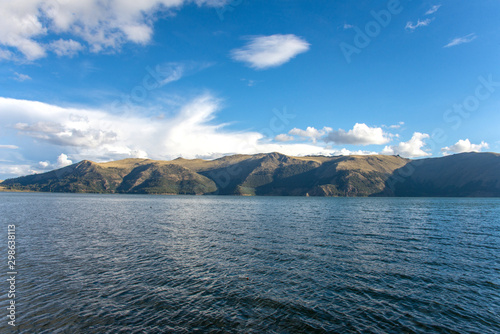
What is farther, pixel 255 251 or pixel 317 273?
pixel 255 251

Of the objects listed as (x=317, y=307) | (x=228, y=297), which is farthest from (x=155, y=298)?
(x=317, y=307)

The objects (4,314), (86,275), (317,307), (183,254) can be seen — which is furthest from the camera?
(183,254)

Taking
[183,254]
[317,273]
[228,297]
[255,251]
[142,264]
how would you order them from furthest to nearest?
[255,251] < [183,254] < [142,264] < [317,273] < [228,297]

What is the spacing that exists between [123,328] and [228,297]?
34.2 feet

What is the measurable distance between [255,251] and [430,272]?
27695 mm

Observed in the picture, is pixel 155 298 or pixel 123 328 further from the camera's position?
pixel 155 298

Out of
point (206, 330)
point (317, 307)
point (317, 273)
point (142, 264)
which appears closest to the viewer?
point (206, 330)

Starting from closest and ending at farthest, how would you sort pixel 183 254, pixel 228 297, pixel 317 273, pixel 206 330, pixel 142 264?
pixel 206 330, pixel 228 297, pixel 317 273, pixel 142 264, pixel 183 254

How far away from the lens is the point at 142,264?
1495 inches

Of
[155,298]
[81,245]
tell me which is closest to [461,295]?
[155,298]

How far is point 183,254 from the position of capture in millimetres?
44531

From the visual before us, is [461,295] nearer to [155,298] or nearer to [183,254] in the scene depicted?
[155,298]

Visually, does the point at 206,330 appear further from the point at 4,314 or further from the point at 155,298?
the point at 4,314

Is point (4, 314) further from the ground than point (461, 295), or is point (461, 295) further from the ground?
point (4, 314)
